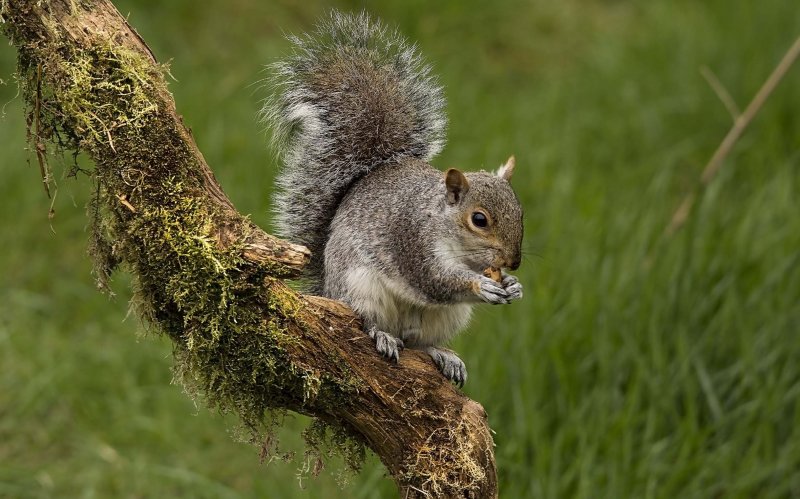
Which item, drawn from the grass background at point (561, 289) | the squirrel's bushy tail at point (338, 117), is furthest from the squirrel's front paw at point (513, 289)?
the grass background at point (561, 289)

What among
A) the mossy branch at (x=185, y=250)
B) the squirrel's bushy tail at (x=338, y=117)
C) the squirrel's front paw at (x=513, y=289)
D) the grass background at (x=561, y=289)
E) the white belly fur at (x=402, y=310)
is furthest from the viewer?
the grass background at (x=561, y=289)

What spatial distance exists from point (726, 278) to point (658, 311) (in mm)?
284

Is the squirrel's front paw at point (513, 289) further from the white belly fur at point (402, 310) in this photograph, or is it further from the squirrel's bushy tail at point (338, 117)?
the squirrel's bushy tail at point (338, 117)

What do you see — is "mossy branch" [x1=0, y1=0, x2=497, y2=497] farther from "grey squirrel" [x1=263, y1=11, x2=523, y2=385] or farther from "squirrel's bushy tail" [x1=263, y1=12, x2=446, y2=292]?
"squirrel's bushy tail" [x1=263, y1=12, x2=446, y2=292]

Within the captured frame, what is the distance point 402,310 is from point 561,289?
113 cm

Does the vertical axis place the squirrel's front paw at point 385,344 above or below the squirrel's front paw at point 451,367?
above

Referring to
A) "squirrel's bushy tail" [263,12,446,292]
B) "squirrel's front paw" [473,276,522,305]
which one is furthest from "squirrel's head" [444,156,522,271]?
"squirrel's bushy tail" [263,12,446,292]

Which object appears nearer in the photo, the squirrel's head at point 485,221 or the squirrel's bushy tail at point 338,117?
the squirrel's head at point 485,221

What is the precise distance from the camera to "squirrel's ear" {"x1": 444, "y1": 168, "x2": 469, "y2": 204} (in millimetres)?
1990

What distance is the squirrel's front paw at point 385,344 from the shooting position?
5.94 feet

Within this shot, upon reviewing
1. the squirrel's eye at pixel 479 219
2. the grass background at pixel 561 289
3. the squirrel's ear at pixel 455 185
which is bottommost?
the grass background at pixel 561 289

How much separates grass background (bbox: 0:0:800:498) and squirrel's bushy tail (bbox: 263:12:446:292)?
1.00 ft

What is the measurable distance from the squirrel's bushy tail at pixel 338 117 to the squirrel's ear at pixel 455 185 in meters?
0.22

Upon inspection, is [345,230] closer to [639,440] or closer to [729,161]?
[639,440]
